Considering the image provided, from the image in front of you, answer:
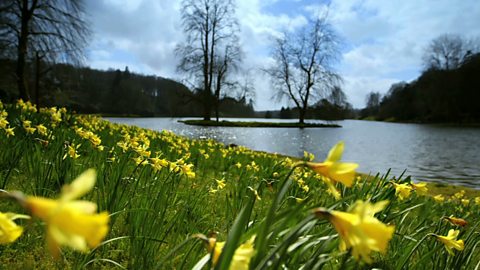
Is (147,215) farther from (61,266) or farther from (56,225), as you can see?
(56,225)

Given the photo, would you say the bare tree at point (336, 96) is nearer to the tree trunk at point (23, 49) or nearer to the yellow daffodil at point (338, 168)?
the tree trunk at point (23, 49)

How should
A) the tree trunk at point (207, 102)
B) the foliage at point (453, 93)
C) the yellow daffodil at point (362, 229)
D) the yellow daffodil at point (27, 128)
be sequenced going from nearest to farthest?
the yellow daffodil at point (362, 229), the yellow daffodil at point (27, 128), the tree trunk at point (207, 102), the foliage at point (453, 93)

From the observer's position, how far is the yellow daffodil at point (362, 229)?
56 cm

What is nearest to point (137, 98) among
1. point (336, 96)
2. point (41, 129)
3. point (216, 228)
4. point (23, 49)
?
point (336, 96)

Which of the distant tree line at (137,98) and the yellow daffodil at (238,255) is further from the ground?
the distant tree line at (137,98)

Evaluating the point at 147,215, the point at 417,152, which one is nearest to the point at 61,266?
the point at 147,215

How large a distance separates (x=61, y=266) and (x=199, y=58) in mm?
28677

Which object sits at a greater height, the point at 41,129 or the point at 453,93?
the point at 453,93

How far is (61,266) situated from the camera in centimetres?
141

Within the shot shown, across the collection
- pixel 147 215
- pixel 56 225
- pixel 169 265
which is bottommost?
pixel 169 265

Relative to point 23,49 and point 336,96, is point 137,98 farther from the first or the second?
point 23,49

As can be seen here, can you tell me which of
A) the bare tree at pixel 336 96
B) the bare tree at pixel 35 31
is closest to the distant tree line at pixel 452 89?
the bare tree at pixel 336 96

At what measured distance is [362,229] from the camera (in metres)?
0.59

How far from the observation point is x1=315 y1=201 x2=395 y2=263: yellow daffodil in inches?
22.2
